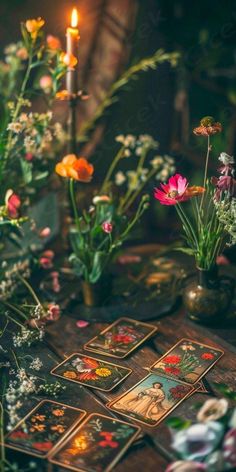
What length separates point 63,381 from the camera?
1.58 meters

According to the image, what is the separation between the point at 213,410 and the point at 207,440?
0.07m

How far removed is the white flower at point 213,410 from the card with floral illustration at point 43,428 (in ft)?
0.88

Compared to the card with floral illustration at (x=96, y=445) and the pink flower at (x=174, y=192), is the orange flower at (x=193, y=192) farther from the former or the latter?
the card with floral illustration at (x=96, y=445)

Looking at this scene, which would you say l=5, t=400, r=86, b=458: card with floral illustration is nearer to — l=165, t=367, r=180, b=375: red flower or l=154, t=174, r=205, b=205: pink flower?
l=165, t=367, r=180, b=375: red flower

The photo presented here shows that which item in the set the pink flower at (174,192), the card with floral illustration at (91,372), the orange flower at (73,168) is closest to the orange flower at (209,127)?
the pink flower at (174,192)

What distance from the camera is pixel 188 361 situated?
163 centimetres

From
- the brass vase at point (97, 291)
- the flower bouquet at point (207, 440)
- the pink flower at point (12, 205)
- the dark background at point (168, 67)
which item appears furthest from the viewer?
the dark background at point (168, 67)

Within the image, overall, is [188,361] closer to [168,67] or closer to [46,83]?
[46,83]

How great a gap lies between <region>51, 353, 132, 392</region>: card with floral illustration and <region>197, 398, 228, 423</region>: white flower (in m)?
0.27

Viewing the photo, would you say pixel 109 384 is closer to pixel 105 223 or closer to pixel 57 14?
pixel 105 223

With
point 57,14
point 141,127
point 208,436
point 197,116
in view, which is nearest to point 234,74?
point 197,116

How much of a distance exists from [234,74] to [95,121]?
20.6 inches

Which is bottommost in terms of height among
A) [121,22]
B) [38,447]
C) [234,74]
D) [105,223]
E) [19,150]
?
[38,447]

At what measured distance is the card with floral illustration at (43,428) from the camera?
1367 mm
